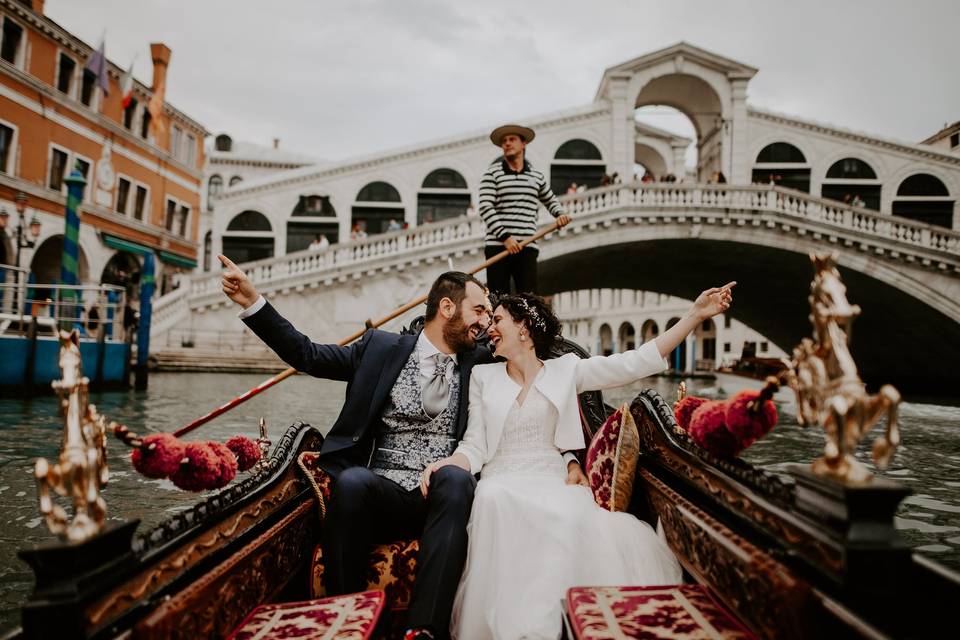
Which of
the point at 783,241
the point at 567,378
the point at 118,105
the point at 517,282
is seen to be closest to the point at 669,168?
the point at 783,241

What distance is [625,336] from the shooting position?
32.0m

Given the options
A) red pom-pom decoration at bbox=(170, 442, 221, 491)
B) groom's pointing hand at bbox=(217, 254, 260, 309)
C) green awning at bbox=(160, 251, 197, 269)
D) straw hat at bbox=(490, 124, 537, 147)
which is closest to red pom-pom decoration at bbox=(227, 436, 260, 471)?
red pom-pom decoration at bbox=(170, 442, 221, 491)

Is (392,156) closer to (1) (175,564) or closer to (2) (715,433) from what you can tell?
(2) (715,433)

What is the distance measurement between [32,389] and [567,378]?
7766 mm

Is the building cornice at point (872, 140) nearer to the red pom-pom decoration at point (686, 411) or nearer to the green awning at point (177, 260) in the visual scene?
the green awning at point (177, 260)

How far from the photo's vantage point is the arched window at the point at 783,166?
712 inches

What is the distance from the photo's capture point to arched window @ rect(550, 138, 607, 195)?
17875mm

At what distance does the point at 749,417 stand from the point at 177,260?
21.1m

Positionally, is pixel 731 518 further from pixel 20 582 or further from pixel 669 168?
pixel 669 168

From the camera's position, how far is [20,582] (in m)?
2.11

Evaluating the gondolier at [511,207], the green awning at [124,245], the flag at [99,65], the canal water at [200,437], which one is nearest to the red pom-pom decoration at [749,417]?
the canal water at [200,437]

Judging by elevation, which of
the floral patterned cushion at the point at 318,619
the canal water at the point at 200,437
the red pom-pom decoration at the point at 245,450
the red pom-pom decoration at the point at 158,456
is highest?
the red pom-pom decoration at the point at 158,456

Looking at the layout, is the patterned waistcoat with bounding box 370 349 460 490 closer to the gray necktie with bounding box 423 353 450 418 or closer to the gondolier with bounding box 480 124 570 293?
the gray necktie with bounding box 423 353 450 418

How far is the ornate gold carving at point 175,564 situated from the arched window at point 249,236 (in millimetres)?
18065
